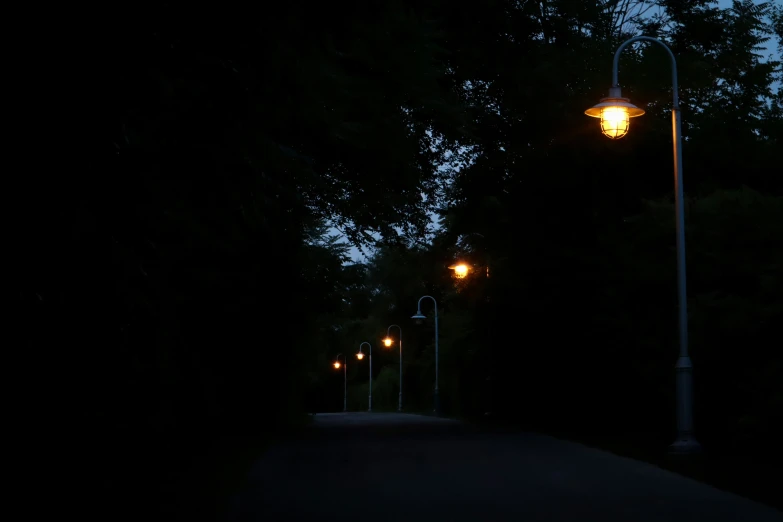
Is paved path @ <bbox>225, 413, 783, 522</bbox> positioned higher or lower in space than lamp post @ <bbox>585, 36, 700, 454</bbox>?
lower

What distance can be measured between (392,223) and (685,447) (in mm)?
8952

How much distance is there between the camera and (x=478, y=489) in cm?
1116

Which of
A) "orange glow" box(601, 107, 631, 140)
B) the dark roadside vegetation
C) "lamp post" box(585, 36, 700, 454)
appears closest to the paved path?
the dark roadside vegetation

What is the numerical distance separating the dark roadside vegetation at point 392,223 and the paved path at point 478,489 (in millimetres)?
677

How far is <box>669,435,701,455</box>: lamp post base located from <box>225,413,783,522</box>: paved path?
729 millimetres

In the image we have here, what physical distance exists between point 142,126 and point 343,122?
452 cm

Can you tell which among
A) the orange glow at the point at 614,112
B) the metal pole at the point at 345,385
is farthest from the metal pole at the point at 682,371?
the metal pole at the point at 345,385

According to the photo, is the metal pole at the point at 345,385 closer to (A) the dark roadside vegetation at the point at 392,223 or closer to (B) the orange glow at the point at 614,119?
(A) the dark roadside vegetation at the point at 392,223

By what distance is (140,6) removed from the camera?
25.7 feet

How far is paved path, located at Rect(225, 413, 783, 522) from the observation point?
9211mm

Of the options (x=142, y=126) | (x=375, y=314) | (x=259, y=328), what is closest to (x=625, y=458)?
(x=142, y=126)

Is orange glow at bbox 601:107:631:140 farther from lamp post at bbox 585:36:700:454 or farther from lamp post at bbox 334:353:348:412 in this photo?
lamp post at bbox 334:353:348:412

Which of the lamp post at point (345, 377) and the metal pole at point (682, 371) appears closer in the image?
the metal pole at point (682, 371)

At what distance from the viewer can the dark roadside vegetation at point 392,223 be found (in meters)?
8.73
